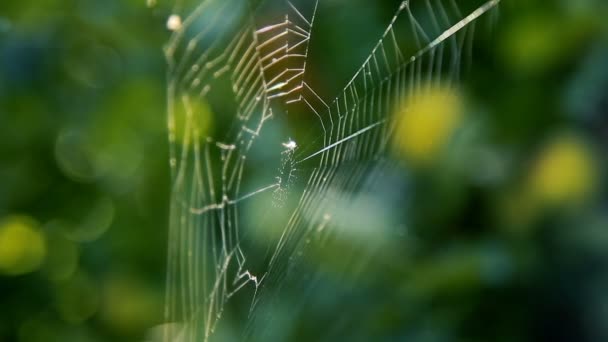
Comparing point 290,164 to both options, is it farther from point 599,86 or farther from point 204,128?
point 599,86

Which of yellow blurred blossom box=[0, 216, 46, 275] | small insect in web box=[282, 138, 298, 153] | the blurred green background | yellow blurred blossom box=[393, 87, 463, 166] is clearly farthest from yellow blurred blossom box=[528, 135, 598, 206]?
yellow blurred blossom box=[0, 216, 46, 275]

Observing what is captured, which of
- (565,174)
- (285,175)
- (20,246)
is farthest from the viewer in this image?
(20,246)

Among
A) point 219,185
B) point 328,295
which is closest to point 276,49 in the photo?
point 219,185

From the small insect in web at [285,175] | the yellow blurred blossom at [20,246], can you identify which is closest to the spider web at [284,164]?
the small insect in web at [285,175]

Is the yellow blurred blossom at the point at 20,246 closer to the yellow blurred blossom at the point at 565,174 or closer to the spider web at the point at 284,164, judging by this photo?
the spider web at the point at 284,164

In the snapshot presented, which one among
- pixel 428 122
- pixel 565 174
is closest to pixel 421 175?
pixel 428 122

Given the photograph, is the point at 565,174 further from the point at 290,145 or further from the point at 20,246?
the point at 20,246
